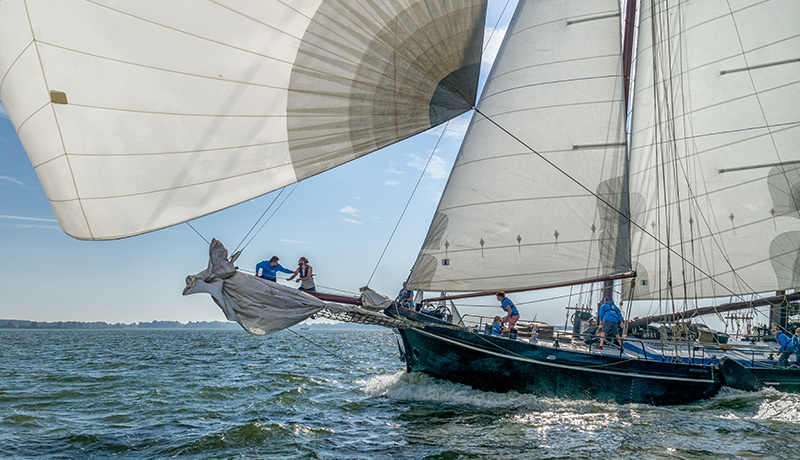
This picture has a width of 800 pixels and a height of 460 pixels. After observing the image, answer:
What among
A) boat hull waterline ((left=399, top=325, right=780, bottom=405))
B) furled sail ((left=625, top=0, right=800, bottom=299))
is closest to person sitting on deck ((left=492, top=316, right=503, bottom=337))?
boat hull waterline ((left=399, top=325, right=780, bottom=405))

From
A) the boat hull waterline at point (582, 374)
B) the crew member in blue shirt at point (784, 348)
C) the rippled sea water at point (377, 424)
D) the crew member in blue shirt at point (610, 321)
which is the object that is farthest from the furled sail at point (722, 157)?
the rippled sea water at point (377, 424)

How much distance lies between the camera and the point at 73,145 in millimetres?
5125

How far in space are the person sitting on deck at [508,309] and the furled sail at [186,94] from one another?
5.57 m

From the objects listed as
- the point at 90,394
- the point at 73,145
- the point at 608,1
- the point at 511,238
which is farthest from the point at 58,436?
the point at 608,1

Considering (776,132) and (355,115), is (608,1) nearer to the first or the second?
(776,132)

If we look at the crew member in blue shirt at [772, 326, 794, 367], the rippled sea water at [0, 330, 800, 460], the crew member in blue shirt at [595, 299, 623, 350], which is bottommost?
the rippled sea water at [0, 330, 800, 460]

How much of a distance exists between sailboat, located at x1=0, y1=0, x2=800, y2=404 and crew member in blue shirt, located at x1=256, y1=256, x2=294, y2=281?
95 cm

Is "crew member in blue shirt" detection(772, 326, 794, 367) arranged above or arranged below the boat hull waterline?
above

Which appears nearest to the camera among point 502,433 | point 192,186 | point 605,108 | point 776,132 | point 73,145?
point 73,145

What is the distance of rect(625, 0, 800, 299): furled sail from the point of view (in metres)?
13.2

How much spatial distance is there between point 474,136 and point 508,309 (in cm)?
415

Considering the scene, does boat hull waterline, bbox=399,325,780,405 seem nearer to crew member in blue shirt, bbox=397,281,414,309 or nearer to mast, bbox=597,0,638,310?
crew member in blue shirt, bbox=397,281,414,309

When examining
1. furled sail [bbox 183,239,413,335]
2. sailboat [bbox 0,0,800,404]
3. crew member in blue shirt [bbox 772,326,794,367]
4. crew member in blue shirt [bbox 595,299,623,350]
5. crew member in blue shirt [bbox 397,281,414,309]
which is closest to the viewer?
sailboat [bbox 0,0,800,404]

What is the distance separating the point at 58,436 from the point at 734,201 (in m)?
15.6
